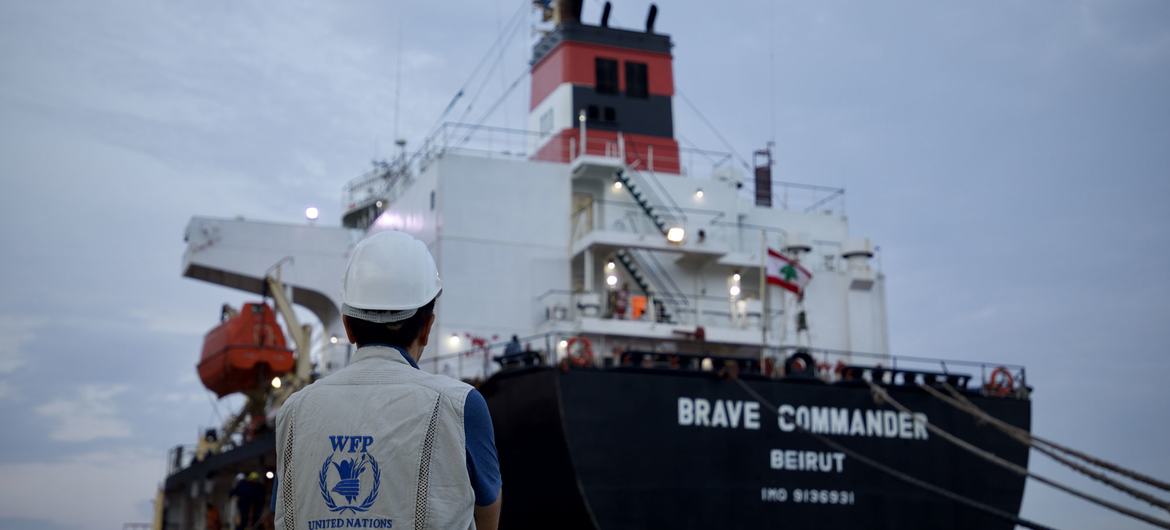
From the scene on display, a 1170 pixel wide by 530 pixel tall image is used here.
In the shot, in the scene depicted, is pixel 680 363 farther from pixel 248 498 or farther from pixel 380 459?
pixel 380 459

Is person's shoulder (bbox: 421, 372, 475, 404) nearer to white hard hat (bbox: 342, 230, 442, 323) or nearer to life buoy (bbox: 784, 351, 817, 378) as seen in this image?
white hard hat (bbox: 342, 230, 442, 323)

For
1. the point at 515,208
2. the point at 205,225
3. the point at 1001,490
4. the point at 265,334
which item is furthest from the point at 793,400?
the point at 205,225

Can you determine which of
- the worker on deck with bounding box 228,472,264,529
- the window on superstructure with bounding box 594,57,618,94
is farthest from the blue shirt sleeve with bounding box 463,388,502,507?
the window on superstructure with bounding box 594,57,618,94

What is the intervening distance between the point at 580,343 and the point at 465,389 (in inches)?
561

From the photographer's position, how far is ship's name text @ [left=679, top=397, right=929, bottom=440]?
53.1ft

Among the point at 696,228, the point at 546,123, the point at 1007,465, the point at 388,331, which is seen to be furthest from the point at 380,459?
the point at 546,123

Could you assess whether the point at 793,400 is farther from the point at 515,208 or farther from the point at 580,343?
the point at 515,208

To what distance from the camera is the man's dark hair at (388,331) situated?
2.59m

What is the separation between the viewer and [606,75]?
22.1m

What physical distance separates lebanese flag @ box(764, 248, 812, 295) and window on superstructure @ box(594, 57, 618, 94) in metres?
4.31

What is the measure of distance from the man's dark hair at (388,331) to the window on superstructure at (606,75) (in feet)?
64.1

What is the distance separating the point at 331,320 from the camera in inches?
990

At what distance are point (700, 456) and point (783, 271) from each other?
4830 mm

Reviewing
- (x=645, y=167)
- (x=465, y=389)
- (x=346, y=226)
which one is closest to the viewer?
(x=465, y=389)
